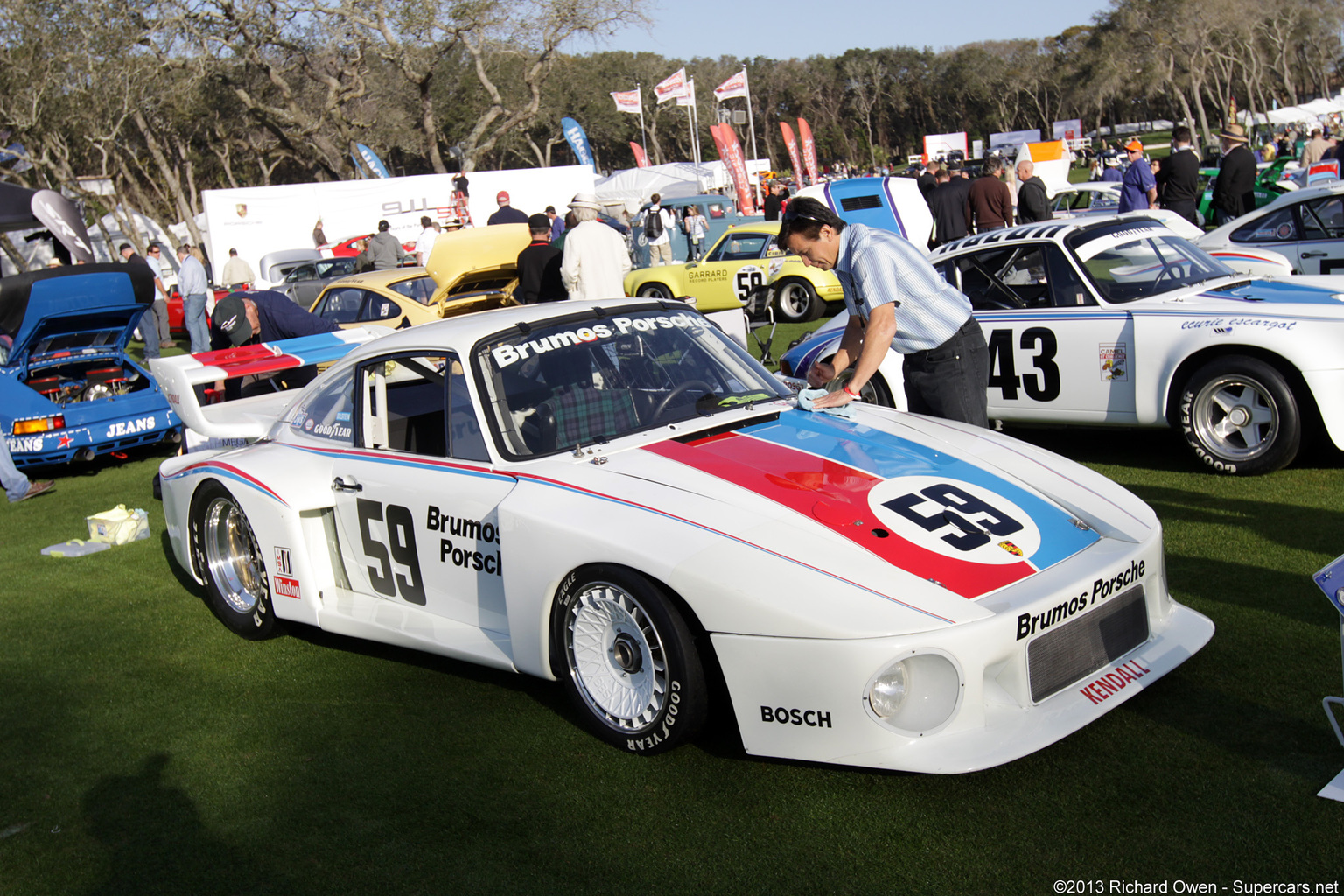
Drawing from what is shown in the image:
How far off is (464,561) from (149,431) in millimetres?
7186

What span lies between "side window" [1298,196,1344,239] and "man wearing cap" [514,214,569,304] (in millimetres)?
6569

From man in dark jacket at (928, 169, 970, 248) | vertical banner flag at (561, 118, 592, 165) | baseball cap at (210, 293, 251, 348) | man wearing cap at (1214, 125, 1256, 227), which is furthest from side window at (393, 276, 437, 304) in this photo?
vertical banner flag at (561, 118, 592, 165)

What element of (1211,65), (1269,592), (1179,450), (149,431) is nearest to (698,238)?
(149,431)

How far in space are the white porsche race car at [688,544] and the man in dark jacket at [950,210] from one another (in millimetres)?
8760

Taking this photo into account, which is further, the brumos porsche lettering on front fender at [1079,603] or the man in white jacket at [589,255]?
the man in white jacket at [589,255]

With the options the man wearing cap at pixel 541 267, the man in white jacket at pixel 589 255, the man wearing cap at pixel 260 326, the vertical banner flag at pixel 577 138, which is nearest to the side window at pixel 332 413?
the man wearing cap at pixel 260 326

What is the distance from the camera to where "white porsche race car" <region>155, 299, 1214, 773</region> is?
3074 mm

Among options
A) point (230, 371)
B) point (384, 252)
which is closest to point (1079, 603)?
point (230, 371)

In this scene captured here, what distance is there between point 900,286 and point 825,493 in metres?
1.42

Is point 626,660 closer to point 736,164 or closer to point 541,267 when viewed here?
point 541,267

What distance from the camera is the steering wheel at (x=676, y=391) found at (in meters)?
4.31

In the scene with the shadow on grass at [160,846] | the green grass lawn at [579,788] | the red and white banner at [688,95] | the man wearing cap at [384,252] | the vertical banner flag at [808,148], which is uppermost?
the red and white banner at [688,95]

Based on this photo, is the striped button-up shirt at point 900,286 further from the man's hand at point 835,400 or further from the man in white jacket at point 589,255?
the man in white jacket at point 589,255

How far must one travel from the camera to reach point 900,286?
4.63 meters
